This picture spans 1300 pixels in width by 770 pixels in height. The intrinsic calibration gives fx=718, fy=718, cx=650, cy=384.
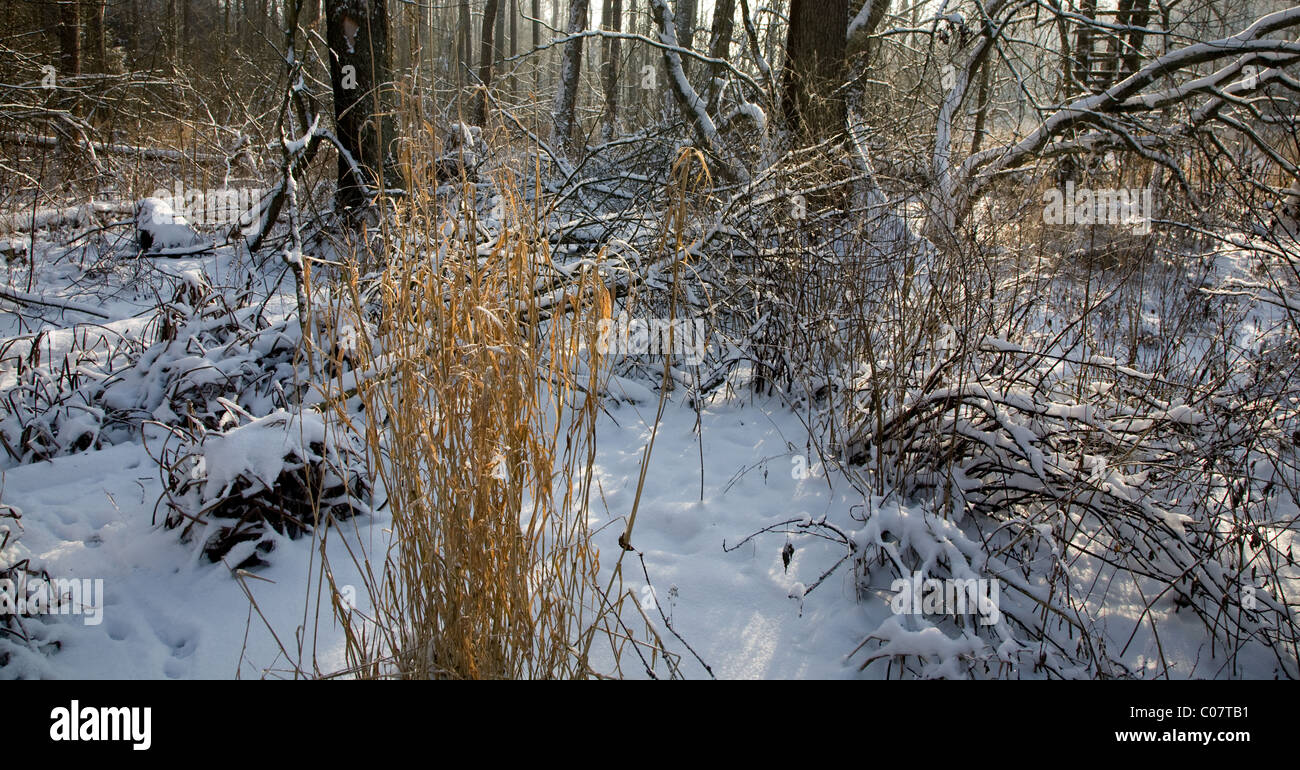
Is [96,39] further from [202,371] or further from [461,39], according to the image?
[461,39]

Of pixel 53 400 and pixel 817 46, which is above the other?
pixel 817 46

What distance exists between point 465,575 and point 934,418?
66.2 inches

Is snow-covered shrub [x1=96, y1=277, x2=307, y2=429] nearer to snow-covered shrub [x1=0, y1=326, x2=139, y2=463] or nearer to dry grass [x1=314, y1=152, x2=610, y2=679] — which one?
snow-covered shrub [x1=0, y1=326, x2=139, y2=463]

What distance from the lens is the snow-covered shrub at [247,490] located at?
2.16 meters

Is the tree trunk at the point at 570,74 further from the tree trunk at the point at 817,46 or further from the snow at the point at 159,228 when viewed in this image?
the snow at the point at 159,228

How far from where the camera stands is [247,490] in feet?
7.29

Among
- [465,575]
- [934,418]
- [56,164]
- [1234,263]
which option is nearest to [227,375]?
[465,575]

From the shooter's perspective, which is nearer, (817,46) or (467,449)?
(467,449)

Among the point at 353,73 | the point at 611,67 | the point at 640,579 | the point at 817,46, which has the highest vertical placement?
the point at 611,67

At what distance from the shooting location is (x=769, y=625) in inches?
79.4

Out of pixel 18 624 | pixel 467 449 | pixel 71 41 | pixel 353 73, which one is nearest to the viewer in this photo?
pixel 467 449

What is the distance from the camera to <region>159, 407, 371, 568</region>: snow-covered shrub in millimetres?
2164

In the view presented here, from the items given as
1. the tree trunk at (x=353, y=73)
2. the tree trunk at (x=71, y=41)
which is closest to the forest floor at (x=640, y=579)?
the tree trunk at (x=353, y=73)

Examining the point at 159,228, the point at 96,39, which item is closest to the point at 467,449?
the point at 159,228
